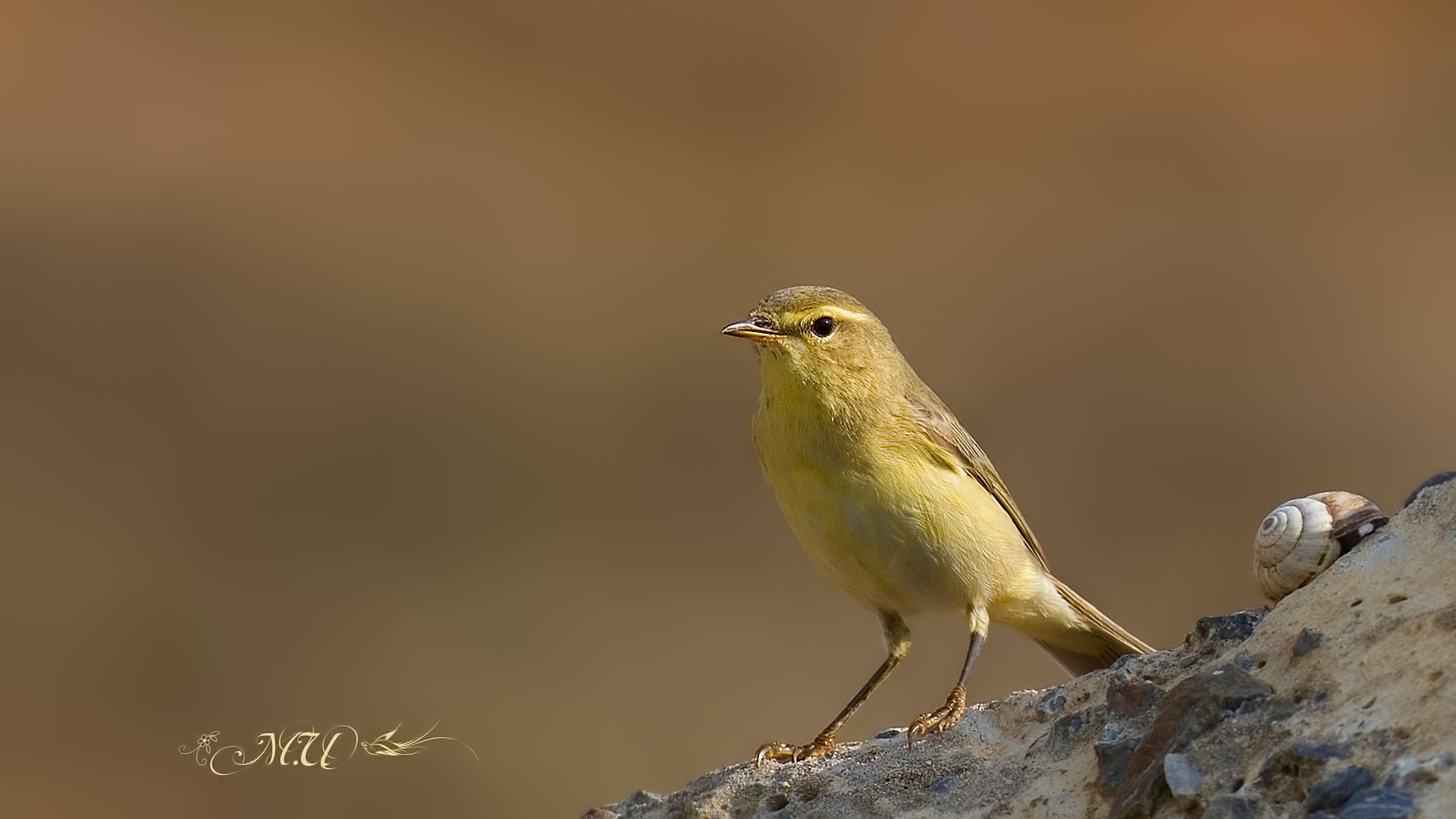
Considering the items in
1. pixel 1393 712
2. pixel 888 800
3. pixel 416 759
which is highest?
pixel 1393 712

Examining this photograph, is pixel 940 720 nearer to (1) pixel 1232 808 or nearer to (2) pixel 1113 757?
(2) pixel 1113 757

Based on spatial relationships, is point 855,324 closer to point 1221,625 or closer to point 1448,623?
point 1221,625

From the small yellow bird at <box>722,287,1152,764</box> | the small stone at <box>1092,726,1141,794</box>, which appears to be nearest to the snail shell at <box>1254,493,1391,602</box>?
the small stone at <box>1092,726,1141,794</box>

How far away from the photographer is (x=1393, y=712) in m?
3.64

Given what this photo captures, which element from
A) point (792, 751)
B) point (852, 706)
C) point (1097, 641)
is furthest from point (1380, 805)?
point (1097, 641)

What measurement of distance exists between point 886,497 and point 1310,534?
6.11 feet

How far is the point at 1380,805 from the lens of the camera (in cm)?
334

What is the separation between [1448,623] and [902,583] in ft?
9.00

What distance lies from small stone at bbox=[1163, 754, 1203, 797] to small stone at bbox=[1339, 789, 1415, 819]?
1.47 ft

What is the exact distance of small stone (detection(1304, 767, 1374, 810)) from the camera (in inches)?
137

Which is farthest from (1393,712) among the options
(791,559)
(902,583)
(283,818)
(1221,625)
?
(791,559)

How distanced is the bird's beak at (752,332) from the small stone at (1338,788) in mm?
3416

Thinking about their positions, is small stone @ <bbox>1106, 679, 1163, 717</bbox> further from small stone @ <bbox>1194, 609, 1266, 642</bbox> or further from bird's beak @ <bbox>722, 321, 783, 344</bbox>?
bird's beak @ <bbox>722, 321, 783, 344</bbox>

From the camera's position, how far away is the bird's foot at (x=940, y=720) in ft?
17.7
